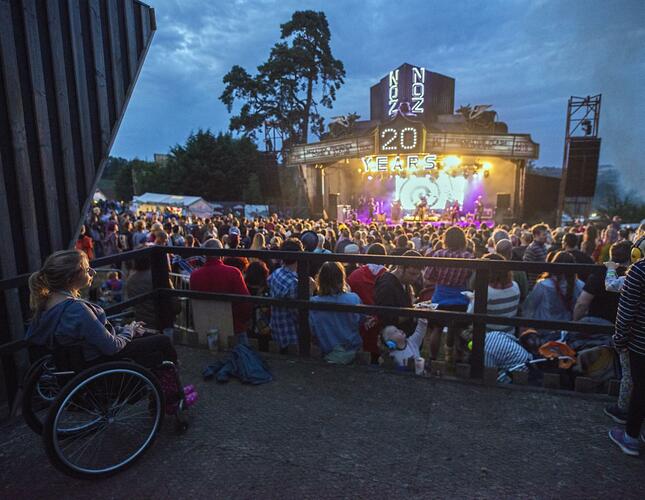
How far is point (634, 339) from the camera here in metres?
2.43

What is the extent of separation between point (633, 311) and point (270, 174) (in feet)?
89.9

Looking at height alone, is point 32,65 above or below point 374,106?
below

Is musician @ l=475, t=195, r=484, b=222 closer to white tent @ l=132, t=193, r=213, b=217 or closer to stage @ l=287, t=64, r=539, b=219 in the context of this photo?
stage @ l=287, t=64, r=539, b=219

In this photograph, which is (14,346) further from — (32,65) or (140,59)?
(140,59)

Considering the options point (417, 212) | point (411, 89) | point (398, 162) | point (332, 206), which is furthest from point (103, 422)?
point (411, 89)

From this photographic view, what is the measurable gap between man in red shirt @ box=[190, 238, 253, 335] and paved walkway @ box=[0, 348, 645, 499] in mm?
1037

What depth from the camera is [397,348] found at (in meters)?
3.67

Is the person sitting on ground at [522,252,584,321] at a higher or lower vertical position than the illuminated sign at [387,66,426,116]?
lower

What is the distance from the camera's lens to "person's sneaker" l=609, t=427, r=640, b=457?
2406 mm

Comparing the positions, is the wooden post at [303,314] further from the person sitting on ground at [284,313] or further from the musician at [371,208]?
the musician at [371,208]

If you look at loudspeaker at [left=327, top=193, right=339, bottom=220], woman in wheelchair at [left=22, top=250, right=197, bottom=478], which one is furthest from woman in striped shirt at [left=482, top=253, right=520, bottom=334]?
loudspeaker at [left=327, top=193, right=339, bottom=220]

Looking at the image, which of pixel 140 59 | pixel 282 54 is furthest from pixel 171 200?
pixel 140 59

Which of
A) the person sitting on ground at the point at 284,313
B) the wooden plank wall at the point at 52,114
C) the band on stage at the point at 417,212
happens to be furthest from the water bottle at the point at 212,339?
the band on stage at the point at 417,212

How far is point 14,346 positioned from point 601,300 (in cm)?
501
